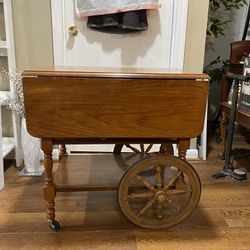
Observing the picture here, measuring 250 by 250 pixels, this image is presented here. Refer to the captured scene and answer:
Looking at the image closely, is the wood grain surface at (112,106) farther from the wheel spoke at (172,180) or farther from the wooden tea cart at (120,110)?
the wheel spoke at (172,180)

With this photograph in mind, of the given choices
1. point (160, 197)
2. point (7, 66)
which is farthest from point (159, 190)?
point (7, 66)

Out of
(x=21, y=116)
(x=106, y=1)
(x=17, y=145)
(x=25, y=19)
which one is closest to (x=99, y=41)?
(x=106, y=1)

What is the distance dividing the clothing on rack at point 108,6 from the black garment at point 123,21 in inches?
1.5

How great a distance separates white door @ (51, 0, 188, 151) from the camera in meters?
2.25

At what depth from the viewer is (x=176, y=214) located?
5.12 feet

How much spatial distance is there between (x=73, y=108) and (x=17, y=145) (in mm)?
1192

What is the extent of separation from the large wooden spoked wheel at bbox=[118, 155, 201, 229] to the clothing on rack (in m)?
1.27

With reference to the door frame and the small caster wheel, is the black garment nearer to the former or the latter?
the door frame

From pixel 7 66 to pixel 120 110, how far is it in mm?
1365

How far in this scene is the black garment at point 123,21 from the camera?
216cm

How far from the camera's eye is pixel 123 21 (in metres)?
2.17

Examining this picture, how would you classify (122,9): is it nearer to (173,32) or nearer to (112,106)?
(173,32)

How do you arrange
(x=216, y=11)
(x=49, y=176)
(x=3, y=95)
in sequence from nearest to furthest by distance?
(x=49, y=176), (x=3, y=95), (x=216, y=11)

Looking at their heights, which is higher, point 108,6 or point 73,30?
point 108,6
